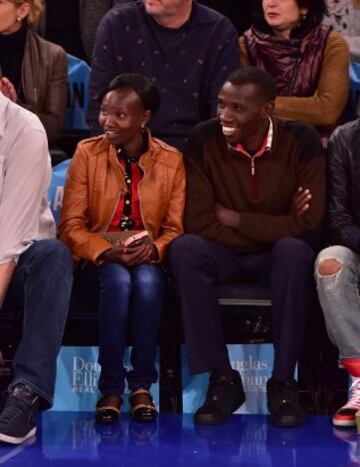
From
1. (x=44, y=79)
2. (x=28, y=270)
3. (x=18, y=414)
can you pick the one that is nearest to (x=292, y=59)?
(x=44, y=79)

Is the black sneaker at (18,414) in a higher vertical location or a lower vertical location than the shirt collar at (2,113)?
lower

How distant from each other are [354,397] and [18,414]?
119cm

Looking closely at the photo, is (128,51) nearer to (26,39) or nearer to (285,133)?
(26,39)

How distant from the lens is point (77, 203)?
451 cm

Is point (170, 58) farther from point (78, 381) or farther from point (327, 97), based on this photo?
point (78, 381)

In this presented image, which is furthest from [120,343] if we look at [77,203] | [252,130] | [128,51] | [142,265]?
[128,51]

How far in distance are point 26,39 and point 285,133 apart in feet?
4.43

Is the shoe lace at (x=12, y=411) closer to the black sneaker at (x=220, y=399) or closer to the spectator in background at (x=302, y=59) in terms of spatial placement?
the black sneaker at (x=220, y=399)

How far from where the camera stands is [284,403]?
4.23m

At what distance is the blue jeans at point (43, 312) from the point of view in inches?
156

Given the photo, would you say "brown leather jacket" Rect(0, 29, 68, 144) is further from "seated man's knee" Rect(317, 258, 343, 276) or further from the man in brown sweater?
"seated man's knee" Rect(317, 258, 343, 276)

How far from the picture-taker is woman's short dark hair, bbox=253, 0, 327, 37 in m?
5.22

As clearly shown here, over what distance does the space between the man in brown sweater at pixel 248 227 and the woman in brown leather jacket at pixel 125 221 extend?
0.10 meters

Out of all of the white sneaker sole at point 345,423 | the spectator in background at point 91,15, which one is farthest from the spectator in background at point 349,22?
the white sneaker sole at point 345,423
